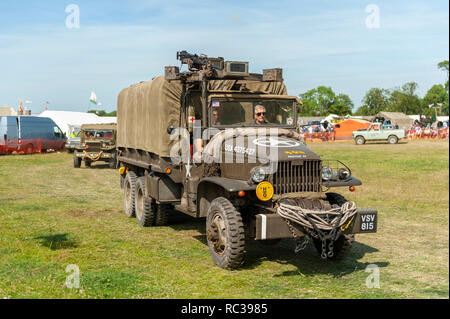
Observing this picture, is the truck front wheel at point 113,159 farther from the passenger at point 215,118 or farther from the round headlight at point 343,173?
the round headlight at point 343,173

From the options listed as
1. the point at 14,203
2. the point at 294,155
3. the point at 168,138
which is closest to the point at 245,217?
the point at 294,155

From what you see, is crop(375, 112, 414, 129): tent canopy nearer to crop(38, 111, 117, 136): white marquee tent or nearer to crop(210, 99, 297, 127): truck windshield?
crop(38, 111, 117, 136): white marquee tent

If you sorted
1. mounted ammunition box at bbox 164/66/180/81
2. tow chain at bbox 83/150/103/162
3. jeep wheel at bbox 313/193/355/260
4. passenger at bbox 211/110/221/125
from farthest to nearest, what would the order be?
1. tow chain at bbox 83/150/103/162
2. mounted ammunition box at bbox 164/66/180/81
3. passenger at bbox 211/110/221/125
4. jeep wheel at bbox 313/193/355/260

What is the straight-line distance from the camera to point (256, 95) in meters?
8.11

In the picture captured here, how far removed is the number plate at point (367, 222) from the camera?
6.28 m

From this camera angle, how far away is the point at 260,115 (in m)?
8.00

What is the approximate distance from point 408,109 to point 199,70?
384ft

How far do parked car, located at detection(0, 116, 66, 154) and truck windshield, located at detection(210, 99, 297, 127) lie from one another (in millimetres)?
28300

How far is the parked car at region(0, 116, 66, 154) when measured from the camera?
3269cm

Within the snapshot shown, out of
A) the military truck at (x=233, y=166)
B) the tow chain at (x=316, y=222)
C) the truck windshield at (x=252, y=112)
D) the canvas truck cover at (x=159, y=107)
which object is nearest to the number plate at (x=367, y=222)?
the military truck at (x=233, y=166)

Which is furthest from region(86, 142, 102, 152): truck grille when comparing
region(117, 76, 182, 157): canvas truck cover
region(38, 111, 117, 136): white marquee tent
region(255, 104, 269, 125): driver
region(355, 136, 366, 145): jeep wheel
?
region(355, 136, 366, 145): jeep wheel

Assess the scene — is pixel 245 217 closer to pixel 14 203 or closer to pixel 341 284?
pixel 341 284

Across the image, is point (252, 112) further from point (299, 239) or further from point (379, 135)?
point (379, 135)

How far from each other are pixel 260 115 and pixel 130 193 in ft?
13.6
